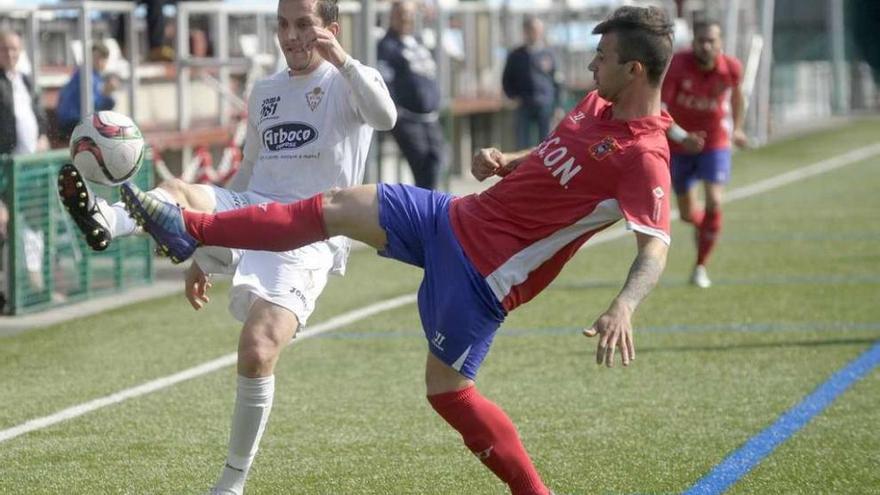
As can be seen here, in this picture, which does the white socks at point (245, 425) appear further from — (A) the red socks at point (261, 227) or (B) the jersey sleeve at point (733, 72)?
(B) the jersey sleeve at point (733, 72)

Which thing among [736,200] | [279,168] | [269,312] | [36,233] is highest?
[279,168]

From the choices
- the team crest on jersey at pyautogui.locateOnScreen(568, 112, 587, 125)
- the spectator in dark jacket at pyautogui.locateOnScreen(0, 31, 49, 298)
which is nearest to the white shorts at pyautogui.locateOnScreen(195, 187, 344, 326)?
the team crest on jersey at pyautogui.locateOnScreen(568, 112, 587, 125)

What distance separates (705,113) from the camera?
13586mm

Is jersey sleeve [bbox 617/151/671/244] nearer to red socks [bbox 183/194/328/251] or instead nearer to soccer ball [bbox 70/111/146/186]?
red socks [bbox 183/194/328/251]

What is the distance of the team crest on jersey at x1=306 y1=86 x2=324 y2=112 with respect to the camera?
6.95m

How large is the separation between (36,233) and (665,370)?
494 cm

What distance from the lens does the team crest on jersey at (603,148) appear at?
5.82 metres

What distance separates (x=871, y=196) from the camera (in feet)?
68.3

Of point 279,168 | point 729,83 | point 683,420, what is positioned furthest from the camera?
point 729,83

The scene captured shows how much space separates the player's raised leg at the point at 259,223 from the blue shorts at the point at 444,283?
0.08 metres

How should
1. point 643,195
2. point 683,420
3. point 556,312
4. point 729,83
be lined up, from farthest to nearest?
1. point 729,83
2. point 556,312
3. point 683,420
4. point 643,195

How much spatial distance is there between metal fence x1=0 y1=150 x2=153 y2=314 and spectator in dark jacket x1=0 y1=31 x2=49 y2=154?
0.37m

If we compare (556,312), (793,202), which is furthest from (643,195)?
(793,202)

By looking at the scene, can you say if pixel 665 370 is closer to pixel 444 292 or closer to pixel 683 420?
pixel 683 420
